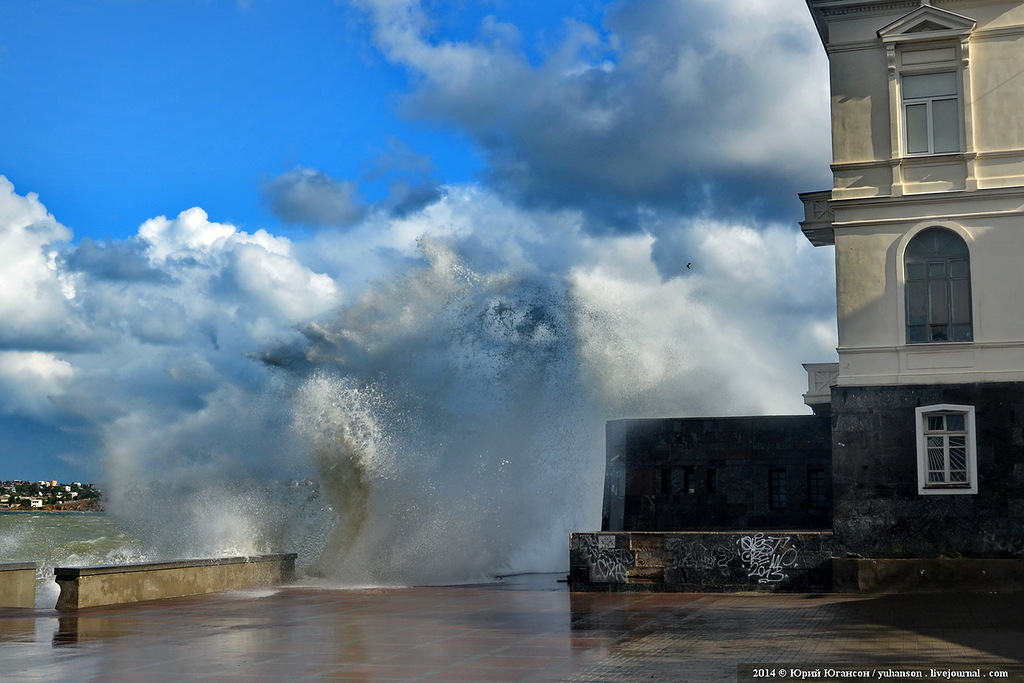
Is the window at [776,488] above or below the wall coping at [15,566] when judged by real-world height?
above

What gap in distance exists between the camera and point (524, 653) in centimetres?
1212

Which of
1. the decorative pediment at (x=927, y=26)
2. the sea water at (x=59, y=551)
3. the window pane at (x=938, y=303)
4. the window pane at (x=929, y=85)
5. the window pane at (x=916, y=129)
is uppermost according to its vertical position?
the decorative pediment at (x=927, y=26)

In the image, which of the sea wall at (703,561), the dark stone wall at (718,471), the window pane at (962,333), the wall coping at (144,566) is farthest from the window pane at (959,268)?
the wall coping at (144,566)

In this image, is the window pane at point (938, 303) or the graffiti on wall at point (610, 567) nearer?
the window pane at point (938, 303)

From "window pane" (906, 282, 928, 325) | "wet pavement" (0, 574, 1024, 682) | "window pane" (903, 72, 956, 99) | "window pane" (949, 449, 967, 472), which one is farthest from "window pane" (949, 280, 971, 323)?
"wet pavement" (0, 574, 1024, 682)

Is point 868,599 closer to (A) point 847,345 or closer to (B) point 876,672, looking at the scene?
(A) point 847,345

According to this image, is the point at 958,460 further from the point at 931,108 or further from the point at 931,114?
the point at 931,108

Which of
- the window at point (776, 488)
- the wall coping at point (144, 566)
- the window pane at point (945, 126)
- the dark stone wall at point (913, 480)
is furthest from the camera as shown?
the window at point (776, 488)

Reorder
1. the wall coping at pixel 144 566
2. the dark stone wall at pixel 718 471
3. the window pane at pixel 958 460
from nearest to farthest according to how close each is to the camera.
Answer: the wall coping at pixel 144 566 < the window pane at pixel 958 460 < the dark stone wall at pixel 718 471

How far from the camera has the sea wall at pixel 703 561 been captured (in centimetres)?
2016

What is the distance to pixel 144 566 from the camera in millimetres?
19047

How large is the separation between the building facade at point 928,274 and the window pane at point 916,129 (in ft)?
0.09

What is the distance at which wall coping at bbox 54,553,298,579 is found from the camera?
17.4 m

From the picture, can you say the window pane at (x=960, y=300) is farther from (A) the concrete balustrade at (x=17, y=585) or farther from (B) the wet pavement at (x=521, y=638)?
(A) the concrete balustrade at (x=17, y=585)
